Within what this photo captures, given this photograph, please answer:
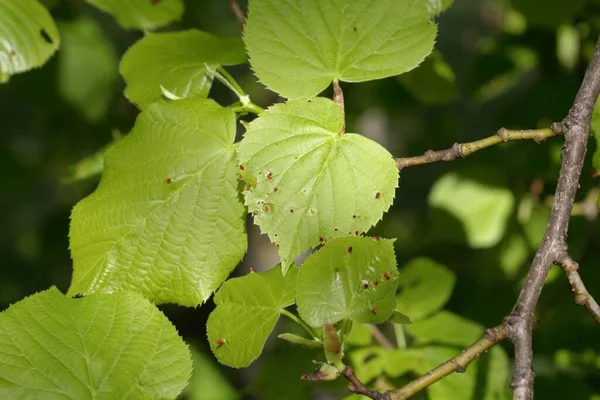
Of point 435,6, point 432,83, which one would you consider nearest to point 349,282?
point 435,6

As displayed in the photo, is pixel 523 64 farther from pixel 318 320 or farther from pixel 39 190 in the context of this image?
pixel 39 190

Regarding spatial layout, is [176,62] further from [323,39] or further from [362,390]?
[362,390]

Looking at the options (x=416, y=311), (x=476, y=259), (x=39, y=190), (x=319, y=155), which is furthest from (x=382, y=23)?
(x=39, y=190)

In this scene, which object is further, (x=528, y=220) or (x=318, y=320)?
(x=528, y=220)

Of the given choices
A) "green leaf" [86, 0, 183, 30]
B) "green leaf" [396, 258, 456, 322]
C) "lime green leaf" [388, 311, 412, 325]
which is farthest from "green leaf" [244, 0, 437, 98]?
"green leaf" [396, 258, 456, 322]

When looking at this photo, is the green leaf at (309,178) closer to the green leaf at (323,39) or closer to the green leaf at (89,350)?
the green leaf at (323,39)

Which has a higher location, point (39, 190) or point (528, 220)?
point (528, 220)
